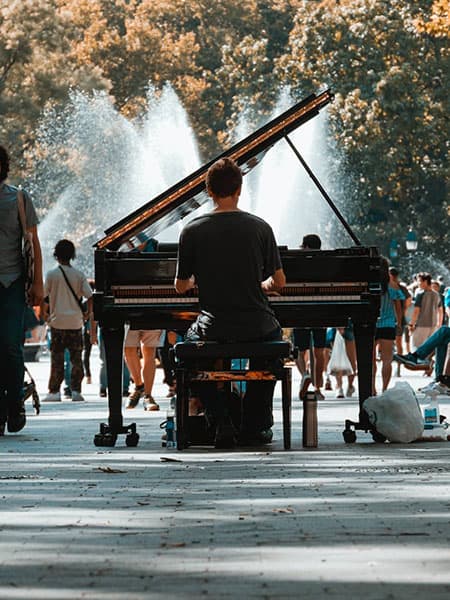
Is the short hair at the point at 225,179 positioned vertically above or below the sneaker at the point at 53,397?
above

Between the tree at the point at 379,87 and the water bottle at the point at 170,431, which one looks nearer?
the water bottle at the point at 170,431

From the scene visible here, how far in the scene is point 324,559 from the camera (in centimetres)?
666

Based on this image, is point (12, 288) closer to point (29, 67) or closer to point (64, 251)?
point (64, 251)

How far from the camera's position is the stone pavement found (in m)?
6.20

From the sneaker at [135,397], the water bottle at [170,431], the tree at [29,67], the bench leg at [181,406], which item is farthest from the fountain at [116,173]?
the bench leg at [181,406]

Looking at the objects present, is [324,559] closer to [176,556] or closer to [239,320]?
[176,556]

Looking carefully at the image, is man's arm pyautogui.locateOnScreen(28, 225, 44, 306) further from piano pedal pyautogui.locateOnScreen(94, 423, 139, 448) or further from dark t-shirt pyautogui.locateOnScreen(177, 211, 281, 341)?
dark t-shirt pyautogui.locateOnScreen(177, 211, 281, 341)

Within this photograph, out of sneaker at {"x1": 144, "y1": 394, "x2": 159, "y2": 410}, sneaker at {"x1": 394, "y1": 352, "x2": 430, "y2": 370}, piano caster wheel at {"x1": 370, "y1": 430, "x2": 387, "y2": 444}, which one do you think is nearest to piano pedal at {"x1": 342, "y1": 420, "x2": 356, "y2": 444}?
piano caster wheel at {"x1": 370, "y1": 430, "x2": 387, "y2": 444}

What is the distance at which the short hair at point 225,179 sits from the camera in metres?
12.3

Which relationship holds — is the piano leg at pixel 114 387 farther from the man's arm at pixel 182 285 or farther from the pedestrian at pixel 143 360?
the pedestrian at pixel 143 360

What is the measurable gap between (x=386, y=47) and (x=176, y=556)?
64094 millimetres

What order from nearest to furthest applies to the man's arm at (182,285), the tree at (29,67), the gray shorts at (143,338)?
the man's arm at (182,285) → the gray shorts at (143,338) → the tree at (29,67)

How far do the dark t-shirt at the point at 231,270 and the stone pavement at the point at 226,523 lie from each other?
2.55 ft

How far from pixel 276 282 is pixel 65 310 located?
1040 centimetres
